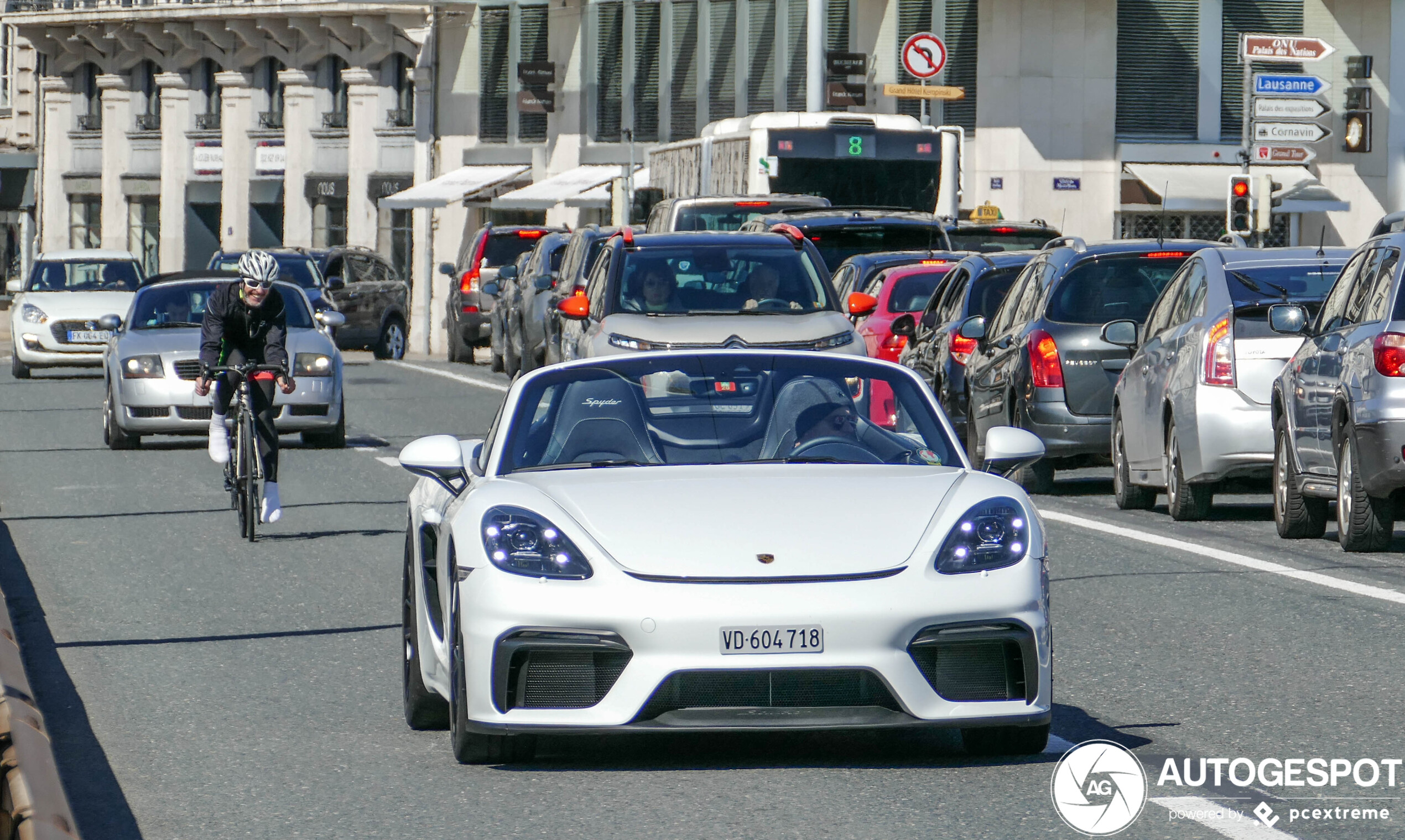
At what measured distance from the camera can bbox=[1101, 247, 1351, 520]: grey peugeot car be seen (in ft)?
47.3

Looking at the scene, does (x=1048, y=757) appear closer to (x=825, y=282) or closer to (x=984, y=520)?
(x=984, y=520)

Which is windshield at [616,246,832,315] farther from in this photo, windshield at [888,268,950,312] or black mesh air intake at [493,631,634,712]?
black mesh air intake at [493,631,634,712]

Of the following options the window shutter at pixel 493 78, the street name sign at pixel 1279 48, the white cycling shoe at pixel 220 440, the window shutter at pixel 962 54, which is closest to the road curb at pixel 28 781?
the white cycling shoe at pixel 220 440

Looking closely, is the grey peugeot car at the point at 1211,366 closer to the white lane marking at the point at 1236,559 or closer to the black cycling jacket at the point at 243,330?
the white lane marking at the point at 1236,559

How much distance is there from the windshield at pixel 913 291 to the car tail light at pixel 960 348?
9.08 ft

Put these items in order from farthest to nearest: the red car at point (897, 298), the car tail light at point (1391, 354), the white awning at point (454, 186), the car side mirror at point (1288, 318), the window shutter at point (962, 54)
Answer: the white awning at point (454, 186)
the window shutter at point (962, 54)
the red car at point (897, 298)
the car side mirror at point (1288, 318)
the car tail light at point (1391, 354)

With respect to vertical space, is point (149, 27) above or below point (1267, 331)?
above

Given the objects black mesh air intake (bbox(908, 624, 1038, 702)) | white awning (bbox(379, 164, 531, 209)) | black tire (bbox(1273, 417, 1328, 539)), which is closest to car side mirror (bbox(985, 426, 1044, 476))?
black mesh air intake (bbox(908, 624, 1038, 702))

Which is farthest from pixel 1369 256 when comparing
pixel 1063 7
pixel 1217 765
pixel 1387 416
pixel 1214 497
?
pixel 1063 7

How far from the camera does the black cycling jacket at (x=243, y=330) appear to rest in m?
15.0

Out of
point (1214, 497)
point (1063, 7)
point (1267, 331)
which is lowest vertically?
point (1214, 497)

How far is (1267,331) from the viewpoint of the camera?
→ 571 inches

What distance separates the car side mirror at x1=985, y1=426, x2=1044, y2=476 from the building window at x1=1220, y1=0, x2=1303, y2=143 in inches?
1640

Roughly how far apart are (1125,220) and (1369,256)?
35.0 m
